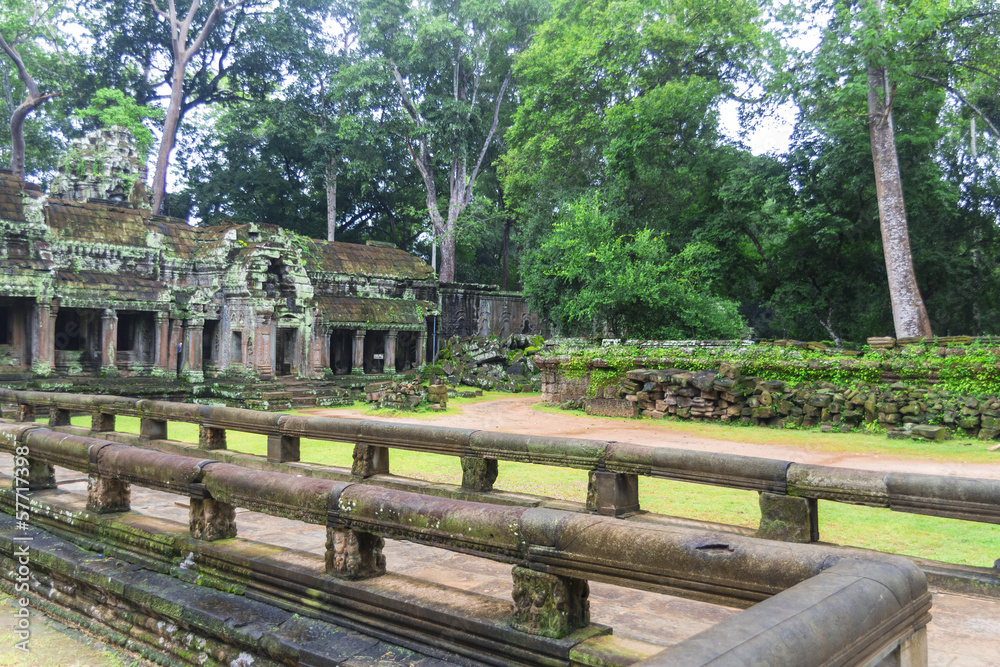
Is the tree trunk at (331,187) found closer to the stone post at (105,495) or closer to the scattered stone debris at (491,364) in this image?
the scattered stone debris at (491,364)

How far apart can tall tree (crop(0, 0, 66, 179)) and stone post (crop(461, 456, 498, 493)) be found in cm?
2583

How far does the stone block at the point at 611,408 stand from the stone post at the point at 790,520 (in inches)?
466

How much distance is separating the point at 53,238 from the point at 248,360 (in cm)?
604

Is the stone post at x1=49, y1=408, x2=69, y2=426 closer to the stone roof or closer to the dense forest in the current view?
the stone roof

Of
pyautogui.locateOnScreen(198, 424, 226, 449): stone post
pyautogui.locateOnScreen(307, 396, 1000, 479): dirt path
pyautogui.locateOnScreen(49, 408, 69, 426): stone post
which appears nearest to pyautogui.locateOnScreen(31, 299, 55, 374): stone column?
pyautogui.locateOnScreen(307, 396, 1000, 479): dirt path

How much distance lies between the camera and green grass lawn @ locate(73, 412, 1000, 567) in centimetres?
551

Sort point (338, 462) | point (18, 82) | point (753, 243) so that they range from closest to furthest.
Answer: point (338, 462), point (753, 243), point (18, 82)

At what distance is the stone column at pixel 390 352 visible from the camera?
26.1 m

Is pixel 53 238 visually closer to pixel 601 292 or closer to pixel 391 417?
pixel 391 417

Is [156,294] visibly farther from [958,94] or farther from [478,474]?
[958,94]

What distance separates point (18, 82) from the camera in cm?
3594

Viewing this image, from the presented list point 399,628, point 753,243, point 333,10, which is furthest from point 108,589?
point 333,10

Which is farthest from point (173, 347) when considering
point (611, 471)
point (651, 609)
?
point (651, 609)

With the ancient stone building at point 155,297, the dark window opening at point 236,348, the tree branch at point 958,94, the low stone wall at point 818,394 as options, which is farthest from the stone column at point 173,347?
the tree branch at point 958,94
